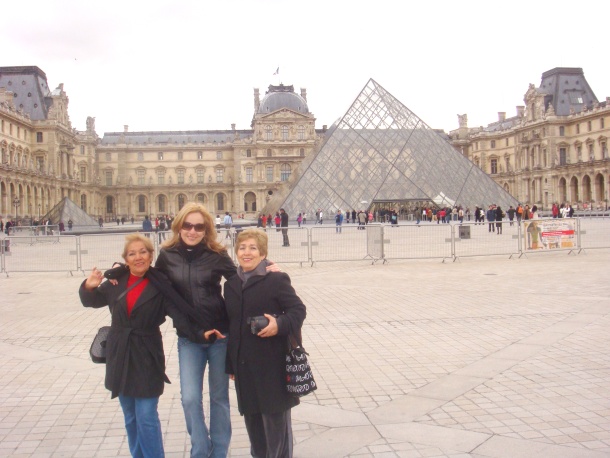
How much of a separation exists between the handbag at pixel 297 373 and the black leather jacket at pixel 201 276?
0.43 metres

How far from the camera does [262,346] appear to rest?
306 centimetres

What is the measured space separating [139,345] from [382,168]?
3270cm

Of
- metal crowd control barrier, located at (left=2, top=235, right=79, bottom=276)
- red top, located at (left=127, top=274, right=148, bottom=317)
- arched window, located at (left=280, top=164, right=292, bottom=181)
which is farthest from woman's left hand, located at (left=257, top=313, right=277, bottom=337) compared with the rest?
arched window, located at (left=280, top=164, right=292, bottom=181)

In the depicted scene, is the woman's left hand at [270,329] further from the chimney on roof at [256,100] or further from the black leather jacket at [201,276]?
the chimney on roof at [256,100]

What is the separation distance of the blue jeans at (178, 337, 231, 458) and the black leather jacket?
12 centimetres

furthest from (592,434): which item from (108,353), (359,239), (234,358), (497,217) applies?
(497,217)

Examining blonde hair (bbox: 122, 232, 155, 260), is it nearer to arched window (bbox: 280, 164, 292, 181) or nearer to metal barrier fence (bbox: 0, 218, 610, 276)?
metal barrier fence (bbox: 0, 218, 610, 276)

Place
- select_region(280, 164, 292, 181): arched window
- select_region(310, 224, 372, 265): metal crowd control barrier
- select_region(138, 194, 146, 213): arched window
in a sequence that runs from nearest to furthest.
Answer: select_region(310, 224, 372, 265): metal crowd control barrier, select_region(280, 164, 292, 181): arched window, select_region(138, 194, 146, 213): arched window

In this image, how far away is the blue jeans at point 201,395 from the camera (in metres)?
3.30

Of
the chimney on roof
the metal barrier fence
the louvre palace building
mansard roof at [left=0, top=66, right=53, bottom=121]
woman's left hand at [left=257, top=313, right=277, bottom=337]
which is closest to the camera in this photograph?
woman's left hand at [left=257, top=313, right=277, bottom=337]

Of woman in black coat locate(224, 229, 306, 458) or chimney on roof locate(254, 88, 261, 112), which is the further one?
chimney on roof locate(254, 88, 261, 112)

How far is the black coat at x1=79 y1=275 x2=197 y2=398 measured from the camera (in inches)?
125

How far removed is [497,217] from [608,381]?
2229 cm

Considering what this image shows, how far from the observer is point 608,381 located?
4.80 meters
